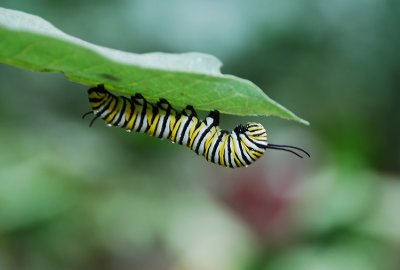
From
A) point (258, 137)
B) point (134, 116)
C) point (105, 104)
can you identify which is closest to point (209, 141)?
point (258, 137)

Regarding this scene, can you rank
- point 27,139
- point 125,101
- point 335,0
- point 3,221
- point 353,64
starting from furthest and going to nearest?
point 353,64
point 335,0
point 27,139
point 3,221
point 125,101

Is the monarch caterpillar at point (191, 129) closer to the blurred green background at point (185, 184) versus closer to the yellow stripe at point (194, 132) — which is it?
the yellow stripe at point (194, 132)

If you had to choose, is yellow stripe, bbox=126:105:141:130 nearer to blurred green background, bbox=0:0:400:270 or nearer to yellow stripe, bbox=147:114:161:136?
yellow stripe, bbox=147:114:161:136

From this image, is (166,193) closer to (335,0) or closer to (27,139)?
(27,139)

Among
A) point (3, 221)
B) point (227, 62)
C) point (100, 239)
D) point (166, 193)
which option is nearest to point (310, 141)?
point (227, 62)

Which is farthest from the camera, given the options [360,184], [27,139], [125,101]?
[27,139]

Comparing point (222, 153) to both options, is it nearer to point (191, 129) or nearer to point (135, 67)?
point (191, 129)

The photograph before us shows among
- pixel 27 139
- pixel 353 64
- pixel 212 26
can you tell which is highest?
pixel 353 64

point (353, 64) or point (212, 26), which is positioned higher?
point (353, 64)

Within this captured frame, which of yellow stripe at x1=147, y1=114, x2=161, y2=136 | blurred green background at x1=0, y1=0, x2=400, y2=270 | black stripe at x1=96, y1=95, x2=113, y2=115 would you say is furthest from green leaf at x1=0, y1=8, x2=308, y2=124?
blurred green background at x1=0, y1=0, x2=400, y2=270
